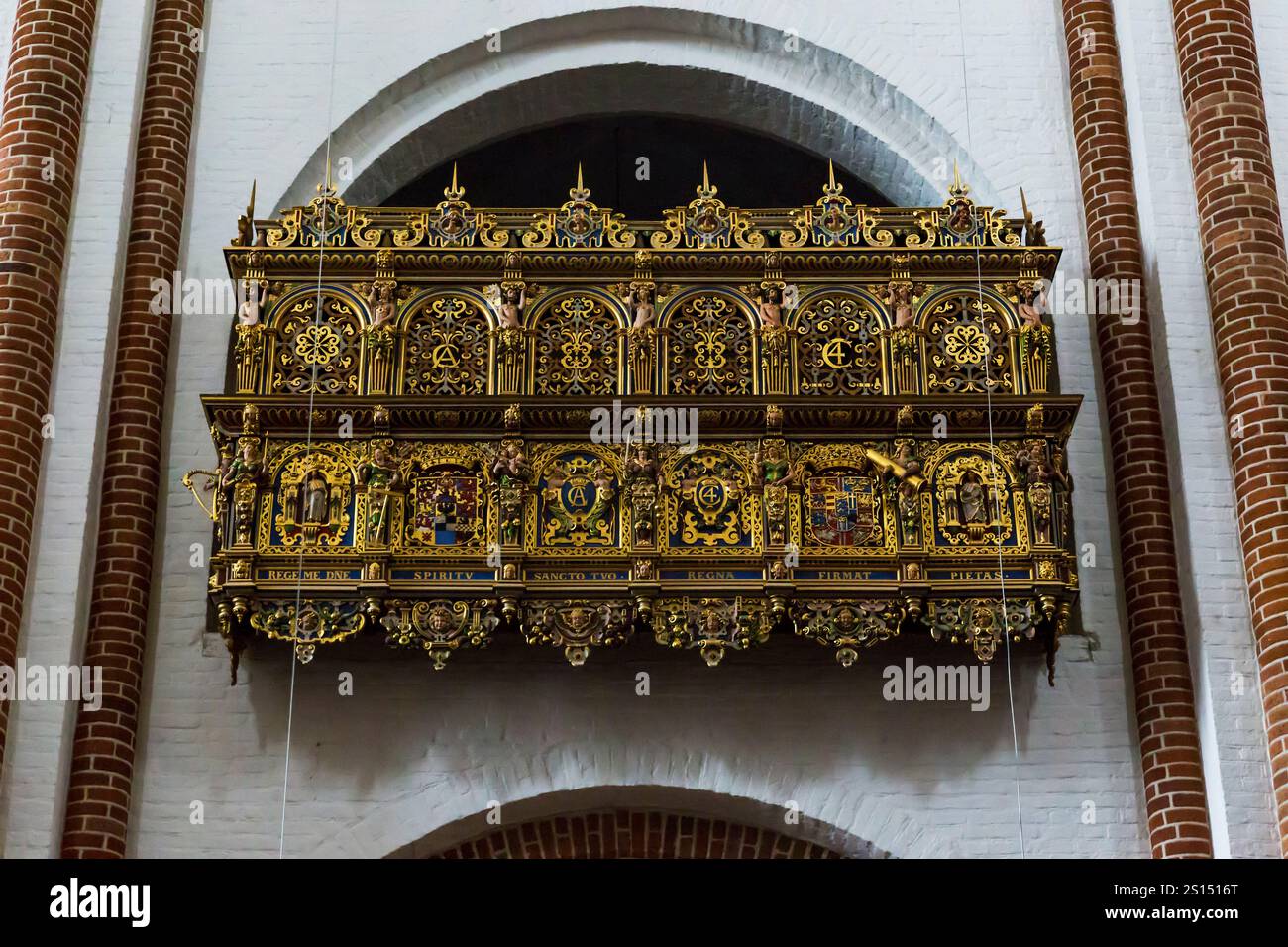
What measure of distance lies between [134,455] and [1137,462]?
605cm

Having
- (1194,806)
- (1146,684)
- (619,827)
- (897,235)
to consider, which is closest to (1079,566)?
(1146,684)

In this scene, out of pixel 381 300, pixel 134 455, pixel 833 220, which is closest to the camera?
pixel 381 300

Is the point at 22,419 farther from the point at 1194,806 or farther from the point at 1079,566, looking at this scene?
the point at 1194,806

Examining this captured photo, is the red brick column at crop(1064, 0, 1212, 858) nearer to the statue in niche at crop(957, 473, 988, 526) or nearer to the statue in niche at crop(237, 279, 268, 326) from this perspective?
the statue in niche at crop(957, 473, 988, 526)

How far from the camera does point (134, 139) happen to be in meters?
12.5

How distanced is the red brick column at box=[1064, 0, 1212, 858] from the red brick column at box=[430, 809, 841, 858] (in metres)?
2.00

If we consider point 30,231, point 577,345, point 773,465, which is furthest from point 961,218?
point 30,231

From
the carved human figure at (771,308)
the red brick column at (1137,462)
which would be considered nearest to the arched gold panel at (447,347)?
the carved human figure at (771,308)

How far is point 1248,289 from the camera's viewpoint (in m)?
11.7

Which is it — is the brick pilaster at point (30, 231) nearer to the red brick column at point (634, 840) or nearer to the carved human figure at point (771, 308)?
the red brick column at point (634, 840)

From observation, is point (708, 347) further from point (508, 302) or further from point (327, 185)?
point (327, 185)

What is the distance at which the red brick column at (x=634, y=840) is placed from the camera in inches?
451

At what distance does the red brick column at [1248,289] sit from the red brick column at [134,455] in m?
6.45

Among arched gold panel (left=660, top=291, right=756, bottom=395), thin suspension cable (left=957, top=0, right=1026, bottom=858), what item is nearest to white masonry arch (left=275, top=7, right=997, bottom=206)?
thin suspension cable (left=957, top=0, right=1026, bottom=858)
